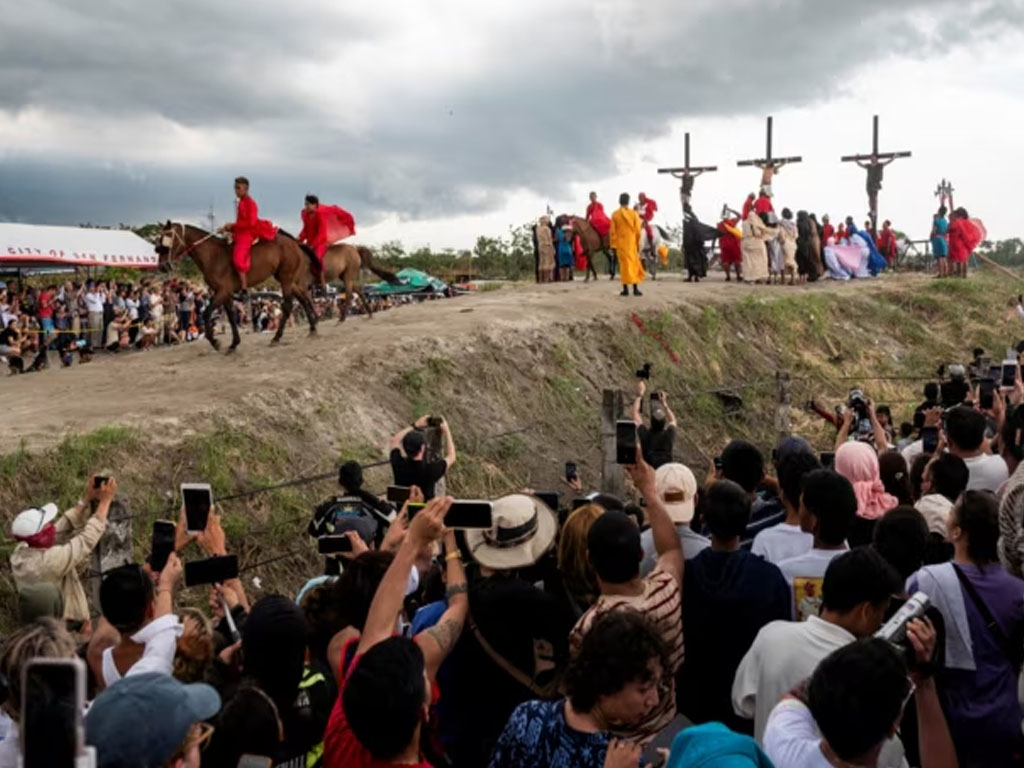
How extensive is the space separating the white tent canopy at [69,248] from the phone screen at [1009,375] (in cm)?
2090

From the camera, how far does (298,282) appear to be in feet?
47.0

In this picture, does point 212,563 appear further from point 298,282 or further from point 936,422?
point 298,282

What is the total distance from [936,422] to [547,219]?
15043 mm

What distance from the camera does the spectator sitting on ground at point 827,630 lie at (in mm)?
3221

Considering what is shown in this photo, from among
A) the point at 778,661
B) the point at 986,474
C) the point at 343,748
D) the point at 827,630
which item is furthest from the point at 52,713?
the point at 986,474

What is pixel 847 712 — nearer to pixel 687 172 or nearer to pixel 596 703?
pixel 596 703

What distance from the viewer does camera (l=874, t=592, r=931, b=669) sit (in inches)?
107

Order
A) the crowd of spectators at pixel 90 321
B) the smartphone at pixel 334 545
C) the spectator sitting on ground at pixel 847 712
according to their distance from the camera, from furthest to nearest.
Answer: the crowd of spectators at pixel 90 321, the smartphone at pixel 334 545, the spectator sitting on ground at pixel 847 712

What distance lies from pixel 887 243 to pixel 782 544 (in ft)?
89.5

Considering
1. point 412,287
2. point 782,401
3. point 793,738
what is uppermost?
point 412,287

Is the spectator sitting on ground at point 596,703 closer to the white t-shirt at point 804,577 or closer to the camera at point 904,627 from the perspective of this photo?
the camera at point 904,627

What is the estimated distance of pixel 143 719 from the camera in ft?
7.21

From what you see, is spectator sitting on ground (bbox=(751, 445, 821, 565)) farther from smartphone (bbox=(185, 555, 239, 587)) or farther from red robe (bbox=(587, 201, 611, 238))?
red robe (bbox=(587, 201, 611, 238))

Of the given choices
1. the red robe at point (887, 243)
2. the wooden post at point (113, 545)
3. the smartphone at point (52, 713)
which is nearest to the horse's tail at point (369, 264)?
the wooden post at point (113, 545)
